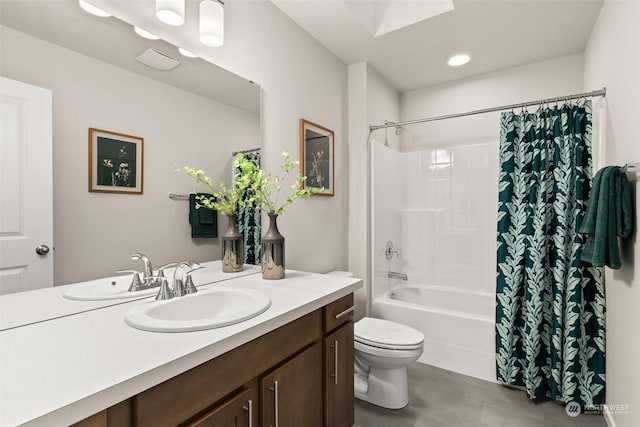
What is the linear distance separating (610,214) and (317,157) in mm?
1694

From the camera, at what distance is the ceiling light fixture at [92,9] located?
1222 millimetres

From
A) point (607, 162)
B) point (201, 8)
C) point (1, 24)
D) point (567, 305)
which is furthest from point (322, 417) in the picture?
point (607, 162)

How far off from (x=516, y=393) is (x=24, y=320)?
8.79 feet

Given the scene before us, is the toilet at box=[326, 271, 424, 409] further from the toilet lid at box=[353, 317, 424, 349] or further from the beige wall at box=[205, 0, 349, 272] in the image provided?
the beige wall at box=[205, 0, 349, 272]

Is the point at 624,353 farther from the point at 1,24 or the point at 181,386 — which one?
the point at 1,24

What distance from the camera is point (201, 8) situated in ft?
5.10

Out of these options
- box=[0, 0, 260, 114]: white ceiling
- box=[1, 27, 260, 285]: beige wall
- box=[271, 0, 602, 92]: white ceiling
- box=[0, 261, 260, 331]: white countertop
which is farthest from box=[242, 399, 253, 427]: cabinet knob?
box=[271, 0, 602, 92]: white ceiling

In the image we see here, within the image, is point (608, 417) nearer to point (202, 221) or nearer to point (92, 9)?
point (202, 221)

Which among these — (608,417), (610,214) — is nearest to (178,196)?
(610,214)

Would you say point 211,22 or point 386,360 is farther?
point 386,360

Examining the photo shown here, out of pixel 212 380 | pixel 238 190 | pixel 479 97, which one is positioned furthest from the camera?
pixel 479 97

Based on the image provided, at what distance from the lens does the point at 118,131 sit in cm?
127

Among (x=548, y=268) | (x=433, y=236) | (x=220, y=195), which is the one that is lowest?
(x=548, y=268)

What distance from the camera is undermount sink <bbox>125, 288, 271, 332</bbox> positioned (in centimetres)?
Answer: 97
